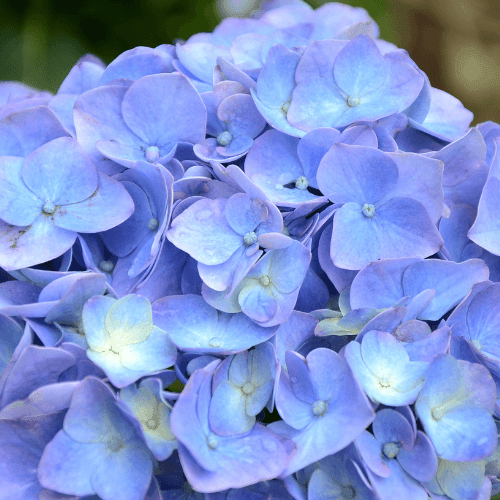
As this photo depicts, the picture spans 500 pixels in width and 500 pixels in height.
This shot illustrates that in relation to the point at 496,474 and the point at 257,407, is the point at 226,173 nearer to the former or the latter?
the point at 257,407

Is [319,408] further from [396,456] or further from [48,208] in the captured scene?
[48,208]

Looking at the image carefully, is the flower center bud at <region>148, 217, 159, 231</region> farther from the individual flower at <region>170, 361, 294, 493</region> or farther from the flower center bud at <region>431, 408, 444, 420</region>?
the flower center bud at <region>431, 408, 444, 420</region>

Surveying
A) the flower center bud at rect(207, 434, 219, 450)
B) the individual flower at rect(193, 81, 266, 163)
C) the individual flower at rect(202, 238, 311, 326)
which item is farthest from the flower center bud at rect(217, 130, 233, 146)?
the flower center bud at rect(207, 434, 219, 450)

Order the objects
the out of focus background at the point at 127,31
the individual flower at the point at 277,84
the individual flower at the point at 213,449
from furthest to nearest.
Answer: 1. the out of focus background at the point at 127,31
2. the individual flower at the point at 277,84
3. the individual flower at the point at 213,449

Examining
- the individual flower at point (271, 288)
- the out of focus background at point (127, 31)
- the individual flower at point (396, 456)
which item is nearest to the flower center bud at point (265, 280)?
the individual flower at point (271, 288)

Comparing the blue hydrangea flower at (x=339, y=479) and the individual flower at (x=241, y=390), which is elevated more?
the individual flower at (x=241, y=390)

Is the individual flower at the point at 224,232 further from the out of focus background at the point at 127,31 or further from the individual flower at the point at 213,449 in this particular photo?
the out of focus background at the point at 127,31

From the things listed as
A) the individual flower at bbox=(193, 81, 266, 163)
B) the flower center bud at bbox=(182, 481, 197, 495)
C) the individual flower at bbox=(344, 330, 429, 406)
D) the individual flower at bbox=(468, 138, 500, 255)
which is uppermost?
the individual flower at bbox=(193, 81, 266, 163)
